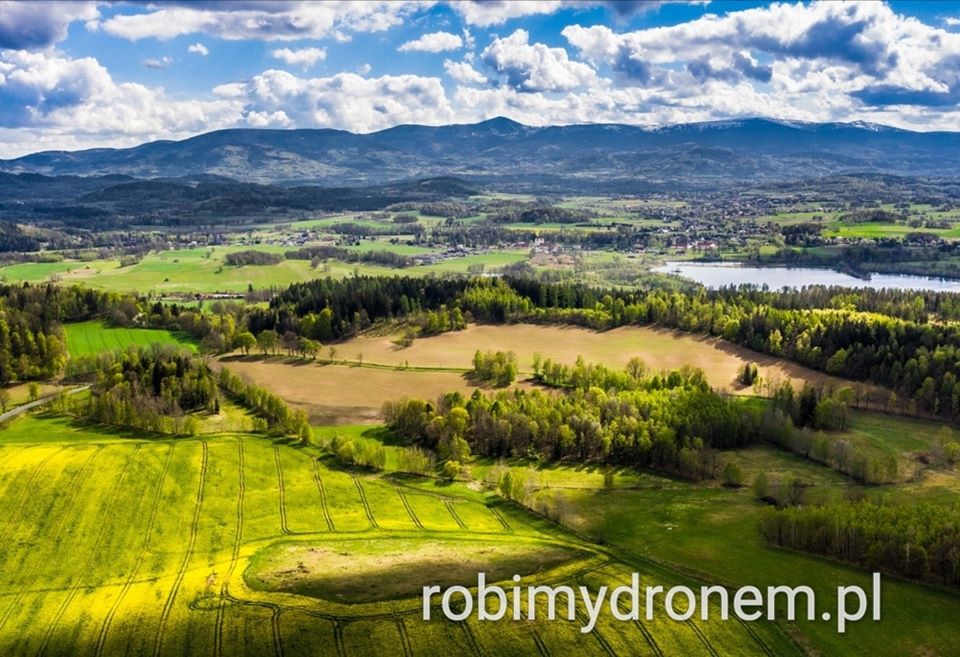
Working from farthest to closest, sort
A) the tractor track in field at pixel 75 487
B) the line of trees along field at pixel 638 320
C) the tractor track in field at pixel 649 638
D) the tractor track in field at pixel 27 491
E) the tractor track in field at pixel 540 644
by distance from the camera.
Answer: the line of trees along field at pixel 638 320
the tractor track in field at pixel 27 491
the tractor track in field at pixel 75 487
the tractor track in field at pixel 649 638
the tractor track in field at pixel 540 644

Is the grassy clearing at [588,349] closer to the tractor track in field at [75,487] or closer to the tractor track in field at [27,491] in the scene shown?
the tractor track in field at [75,487]

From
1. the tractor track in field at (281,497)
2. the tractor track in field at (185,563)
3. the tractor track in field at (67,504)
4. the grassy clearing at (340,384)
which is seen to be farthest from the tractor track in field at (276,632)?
the grassy clearing at (340,384)

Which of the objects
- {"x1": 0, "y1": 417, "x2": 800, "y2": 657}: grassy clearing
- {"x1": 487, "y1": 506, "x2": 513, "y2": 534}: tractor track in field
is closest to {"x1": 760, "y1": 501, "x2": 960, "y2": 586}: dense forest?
{"x1": 0, "y1": 417, "x2": 800, "y2": 657}: grassy clearing

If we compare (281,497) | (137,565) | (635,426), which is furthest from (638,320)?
(137,565)

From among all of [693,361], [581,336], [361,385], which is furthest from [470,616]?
[581,336]

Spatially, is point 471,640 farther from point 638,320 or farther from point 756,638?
point 638,320

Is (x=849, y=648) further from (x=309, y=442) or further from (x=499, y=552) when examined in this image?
(x=309, y=442)
